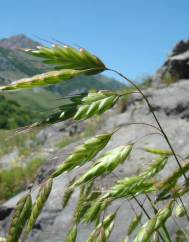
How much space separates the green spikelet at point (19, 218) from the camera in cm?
174

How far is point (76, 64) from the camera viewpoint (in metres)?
1.78

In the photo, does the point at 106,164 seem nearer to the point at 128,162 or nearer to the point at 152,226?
the point at 152,226

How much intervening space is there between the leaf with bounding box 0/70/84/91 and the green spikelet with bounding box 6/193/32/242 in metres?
0.35

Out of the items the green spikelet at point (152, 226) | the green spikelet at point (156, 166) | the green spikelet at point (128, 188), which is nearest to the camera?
the green spikelet at point (152, 226)

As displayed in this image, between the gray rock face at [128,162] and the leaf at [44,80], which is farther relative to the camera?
the gray rock face at [128,162]

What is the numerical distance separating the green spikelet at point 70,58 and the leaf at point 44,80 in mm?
25

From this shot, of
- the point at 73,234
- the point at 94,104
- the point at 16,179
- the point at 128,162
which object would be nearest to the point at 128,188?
the point at 73,234

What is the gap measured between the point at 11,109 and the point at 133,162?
13118cm

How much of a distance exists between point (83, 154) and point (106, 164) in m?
0.08

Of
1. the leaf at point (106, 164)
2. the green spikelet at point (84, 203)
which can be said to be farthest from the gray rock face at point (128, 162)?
the leaf at point (106, 164)

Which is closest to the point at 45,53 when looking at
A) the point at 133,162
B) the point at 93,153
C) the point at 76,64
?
the point at 76,64

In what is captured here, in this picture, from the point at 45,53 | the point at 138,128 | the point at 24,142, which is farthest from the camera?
the point at 24,142

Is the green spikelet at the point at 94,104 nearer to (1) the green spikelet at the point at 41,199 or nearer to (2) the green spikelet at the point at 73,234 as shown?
(1) the green spikelet at the point at 41,199

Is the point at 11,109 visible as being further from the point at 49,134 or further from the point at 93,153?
the point at 93,153
